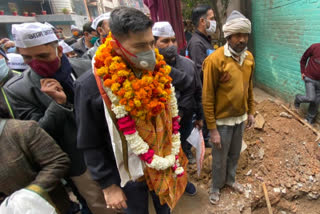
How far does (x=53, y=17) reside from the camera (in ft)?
63.3

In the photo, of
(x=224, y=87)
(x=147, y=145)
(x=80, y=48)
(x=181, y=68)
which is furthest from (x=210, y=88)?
(x=80, y=48)

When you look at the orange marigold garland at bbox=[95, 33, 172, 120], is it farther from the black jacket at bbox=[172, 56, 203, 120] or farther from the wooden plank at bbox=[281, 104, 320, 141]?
the wooden plank at bbox=[281, 104, 320, 141]

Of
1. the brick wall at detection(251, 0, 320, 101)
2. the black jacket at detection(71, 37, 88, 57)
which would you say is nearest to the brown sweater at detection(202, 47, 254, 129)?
the brick wall at detection(251, 0, 320, 101)

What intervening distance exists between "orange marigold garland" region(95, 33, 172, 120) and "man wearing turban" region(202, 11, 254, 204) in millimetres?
894

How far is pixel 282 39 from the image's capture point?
451cm

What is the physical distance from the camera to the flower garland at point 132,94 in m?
1.22

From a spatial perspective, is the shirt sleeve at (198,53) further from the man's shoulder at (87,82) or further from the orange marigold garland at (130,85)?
the man's shoulder at (87,82)

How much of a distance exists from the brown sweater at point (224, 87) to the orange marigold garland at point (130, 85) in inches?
34.1

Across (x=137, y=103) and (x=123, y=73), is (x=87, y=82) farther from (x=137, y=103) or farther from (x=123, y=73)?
(x=137, y=103)

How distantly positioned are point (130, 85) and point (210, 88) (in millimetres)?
1075

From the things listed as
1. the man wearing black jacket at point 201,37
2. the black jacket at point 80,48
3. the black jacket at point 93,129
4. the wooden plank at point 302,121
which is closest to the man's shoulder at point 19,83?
the black jacket at point 93,129

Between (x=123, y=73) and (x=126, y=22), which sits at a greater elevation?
(x=126, y=22)

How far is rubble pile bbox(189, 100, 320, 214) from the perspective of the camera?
8.73ft

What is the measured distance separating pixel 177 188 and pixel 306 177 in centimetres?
233
